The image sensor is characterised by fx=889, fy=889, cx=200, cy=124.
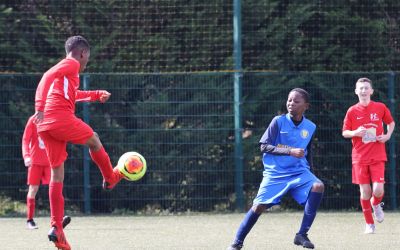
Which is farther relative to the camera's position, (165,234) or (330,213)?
(330,213)

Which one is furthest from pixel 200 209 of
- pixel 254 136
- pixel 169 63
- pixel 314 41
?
pixel 314 41

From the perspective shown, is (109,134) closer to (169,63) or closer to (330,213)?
(169,63)

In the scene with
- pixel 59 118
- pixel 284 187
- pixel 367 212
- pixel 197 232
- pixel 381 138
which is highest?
pixel 59 118

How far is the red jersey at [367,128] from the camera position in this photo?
1162cm

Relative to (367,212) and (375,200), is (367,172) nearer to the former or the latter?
(375,200)

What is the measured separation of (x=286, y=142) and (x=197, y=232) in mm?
2842

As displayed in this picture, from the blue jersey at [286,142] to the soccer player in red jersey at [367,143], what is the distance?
2.53m

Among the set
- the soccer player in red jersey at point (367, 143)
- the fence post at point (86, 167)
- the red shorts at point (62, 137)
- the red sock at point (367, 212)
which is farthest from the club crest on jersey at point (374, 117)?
the fence post at point (86, 167)

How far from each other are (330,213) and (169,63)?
3.67 m

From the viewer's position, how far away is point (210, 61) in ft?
49.7

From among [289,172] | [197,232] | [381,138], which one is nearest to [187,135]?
[197,232]

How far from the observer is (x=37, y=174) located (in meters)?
12.5

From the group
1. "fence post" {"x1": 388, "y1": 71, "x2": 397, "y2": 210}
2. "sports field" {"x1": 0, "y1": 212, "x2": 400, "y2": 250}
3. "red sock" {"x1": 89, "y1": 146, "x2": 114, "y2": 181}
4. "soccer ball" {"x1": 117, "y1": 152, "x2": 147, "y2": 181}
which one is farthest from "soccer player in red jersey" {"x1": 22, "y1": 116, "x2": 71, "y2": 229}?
"fence post" {"x1": 388, "y1": 71, "x2": 397, "y2": 210}

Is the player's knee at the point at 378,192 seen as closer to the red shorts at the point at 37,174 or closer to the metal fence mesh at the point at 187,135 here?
the metal fence mesh at the point at 187,135
